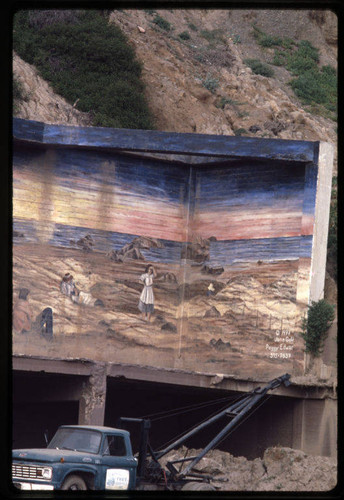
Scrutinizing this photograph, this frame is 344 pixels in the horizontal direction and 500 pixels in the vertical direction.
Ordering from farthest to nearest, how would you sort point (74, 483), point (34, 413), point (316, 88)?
point (316, 88) < point (34, 413) < point (74, 483)

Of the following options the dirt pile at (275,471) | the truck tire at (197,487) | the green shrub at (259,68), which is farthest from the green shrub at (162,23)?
the truck tire at (197,487)

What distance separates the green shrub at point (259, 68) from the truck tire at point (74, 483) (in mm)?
35712

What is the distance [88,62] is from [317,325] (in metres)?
20.3

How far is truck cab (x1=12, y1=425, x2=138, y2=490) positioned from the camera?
15555 mm

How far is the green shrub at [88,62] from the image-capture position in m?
38.5

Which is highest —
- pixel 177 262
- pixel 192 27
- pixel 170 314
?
pixel 192 27

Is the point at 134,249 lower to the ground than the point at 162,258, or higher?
higher

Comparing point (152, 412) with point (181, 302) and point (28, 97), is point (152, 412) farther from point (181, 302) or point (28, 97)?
point (28, 97)

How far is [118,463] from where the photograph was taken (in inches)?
655

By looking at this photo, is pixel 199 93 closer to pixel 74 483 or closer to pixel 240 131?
pixel 240 131

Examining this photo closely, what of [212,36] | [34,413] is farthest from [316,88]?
[34,413]

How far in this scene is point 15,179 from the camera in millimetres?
26422

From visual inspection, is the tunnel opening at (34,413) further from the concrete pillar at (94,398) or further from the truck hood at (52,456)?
the truck hood at (52,456)
